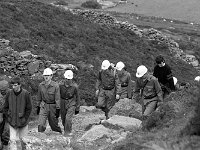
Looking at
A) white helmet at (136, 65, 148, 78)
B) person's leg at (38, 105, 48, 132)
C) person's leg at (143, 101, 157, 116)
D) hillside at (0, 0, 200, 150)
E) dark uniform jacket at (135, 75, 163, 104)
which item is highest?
white helmet at (136, 65, 148, 78)

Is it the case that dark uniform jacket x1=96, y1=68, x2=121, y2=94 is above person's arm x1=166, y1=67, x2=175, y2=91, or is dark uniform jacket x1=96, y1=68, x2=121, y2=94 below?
below

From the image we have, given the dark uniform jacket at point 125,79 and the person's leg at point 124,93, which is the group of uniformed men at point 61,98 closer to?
the dark uniform jacket at point 125,79

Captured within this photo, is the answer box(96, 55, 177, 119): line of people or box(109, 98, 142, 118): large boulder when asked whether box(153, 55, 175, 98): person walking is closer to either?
box(96, 55, 177, 119): line of people

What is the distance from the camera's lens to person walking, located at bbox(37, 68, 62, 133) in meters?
11.4

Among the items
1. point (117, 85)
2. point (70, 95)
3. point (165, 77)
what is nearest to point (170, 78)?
point (165, 77)

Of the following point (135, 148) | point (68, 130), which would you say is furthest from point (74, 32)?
point (135, 148)

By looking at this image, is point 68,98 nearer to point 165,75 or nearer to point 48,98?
point 48,98

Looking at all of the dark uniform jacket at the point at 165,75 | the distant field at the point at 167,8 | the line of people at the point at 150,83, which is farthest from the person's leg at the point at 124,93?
the distant field at the point at 167,8

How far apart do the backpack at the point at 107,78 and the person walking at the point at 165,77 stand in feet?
7.09

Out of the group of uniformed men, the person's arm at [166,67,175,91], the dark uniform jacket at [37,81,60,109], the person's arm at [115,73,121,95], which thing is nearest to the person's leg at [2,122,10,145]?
the group of uniformed men

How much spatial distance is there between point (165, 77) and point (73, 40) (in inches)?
617

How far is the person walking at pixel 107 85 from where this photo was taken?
13.9 metres

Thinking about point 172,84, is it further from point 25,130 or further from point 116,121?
point 25,130

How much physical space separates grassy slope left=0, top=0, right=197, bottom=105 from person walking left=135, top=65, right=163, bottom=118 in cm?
791
